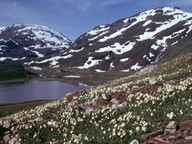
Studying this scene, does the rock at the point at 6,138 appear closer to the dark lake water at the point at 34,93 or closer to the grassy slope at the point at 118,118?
the grassy slope at the point at 118,118

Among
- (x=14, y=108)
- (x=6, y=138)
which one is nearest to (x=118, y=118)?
(x=6, y=138)

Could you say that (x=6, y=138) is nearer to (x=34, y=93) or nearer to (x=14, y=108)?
(x=14, y=108)

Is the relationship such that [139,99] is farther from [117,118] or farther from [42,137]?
[42,137]

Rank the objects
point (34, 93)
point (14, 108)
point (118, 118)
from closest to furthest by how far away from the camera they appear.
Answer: point (118, 118) → point (14, 108) → point (34, 93)

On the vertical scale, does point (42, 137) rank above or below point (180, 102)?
below

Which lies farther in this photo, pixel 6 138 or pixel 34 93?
pixel 34 93

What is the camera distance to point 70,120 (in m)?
19.8

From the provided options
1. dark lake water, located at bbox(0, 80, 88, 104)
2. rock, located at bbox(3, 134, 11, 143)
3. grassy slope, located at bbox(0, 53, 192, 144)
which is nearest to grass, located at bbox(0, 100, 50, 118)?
dark lake water, located at bbox(0, 80, 88, 104)

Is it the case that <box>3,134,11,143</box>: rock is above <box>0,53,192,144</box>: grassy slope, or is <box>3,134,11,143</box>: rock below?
below

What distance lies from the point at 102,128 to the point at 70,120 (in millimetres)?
4018

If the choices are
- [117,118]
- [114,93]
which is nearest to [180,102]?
[117,118]

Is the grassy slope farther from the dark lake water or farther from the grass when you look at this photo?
the dark lake water

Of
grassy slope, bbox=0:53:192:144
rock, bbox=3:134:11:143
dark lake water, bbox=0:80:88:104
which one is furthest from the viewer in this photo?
dark lake water, bbox=0:80:88:104

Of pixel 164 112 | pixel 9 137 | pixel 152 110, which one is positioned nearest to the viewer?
pixel 164 112
